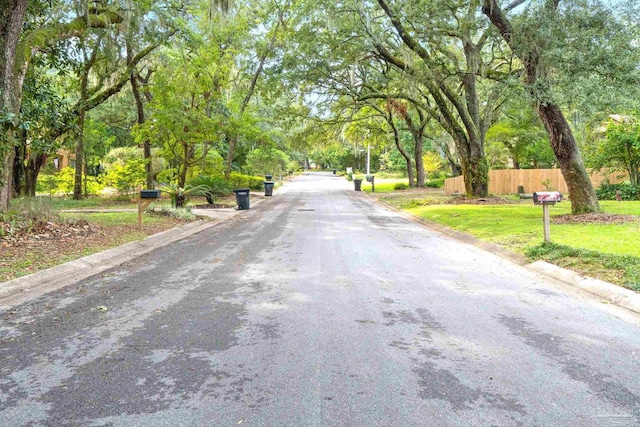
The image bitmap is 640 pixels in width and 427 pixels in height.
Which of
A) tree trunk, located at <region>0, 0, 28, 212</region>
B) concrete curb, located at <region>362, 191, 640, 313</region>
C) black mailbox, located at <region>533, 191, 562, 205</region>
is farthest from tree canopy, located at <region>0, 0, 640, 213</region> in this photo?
concrete curb, located at <region>362, 191, 640, 313</region>

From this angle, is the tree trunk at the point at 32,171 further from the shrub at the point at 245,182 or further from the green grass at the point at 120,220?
the shrub at the point at 245,182

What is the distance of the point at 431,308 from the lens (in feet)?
16.1

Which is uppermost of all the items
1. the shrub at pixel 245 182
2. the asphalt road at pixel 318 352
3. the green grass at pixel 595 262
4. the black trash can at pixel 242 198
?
the shrub at pixel 245 182

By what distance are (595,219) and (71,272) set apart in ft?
37.6

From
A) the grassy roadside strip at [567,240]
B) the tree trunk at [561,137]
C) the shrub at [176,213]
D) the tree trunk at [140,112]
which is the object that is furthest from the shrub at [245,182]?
the tree trunk at [561,137]

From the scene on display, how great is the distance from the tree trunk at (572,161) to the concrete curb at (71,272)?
10207mm

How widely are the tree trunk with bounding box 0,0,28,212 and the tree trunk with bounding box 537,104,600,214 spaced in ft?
40.1

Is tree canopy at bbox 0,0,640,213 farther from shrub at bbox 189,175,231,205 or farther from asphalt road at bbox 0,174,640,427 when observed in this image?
asphalt road at bbox 0,174,640,427

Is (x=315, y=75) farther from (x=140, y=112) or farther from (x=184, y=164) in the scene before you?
(x=140, y=112)

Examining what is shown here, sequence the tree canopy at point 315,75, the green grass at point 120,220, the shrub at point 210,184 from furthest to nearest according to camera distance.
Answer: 1. the shrub at point 210,184
2. the green grass at point 120,220
3. the tree canopy at point 315,75

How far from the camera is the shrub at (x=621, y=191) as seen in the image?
19422 millimetres

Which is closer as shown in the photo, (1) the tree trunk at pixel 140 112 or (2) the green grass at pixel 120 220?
(2) the green grass at pixel 120 220

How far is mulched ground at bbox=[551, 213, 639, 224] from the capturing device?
35.8 ft

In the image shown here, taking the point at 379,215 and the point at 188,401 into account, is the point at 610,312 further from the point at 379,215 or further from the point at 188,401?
the point at 379,215
